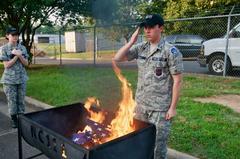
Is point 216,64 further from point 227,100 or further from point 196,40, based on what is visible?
point 196,40

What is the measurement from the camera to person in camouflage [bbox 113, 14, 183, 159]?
2912 millimetres

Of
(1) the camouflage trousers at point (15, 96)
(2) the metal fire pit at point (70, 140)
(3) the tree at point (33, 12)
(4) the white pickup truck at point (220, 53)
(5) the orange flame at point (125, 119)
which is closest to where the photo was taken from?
(2) the metal fire pit at point (70, 140)

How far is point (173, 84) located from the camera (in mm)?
2979

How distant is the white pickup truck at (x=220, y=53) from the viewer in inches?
379

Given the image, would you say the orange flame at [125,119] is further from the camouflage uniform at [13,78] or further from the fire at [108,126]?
the camouflage uniform at [13,78]

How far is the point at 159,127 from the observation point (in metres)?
3.13

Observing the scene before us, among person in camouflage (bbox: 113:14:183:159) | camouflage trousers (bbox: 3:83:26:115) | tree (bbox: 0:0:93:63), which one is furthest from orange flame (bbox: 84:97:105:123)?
tree (bbox: 0:0:93:63)

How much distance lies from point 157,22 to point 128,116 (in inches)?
42.1

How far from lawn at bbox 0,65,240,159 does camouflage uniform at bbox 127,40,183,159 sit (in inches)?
43.1

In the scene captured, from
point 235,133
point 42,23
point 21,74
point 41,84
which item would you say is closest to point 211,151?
point 235,133

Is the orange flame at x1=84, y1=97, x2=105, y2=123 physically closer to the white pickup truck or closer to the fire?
the fire

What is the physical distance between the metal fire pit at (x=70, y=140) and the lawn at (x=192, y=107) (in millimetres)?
1433

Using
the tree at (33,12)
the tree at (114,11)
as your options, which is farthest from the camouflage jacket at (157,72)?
the tree at (33,12)

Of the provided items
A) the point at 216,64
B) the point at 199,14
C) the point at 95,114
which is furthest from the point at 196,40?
the point at 95,114
